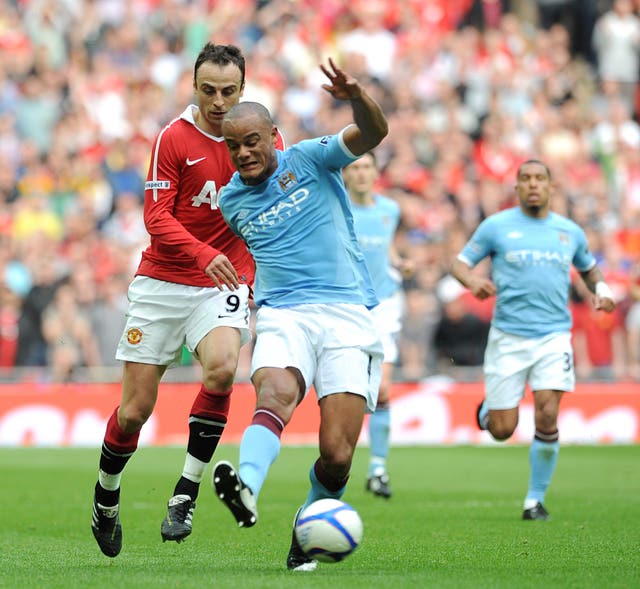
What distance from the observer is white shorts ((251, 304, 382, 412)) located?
7344 millimetres

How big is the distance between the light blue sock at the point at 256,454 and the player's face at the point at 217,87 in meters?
2.17

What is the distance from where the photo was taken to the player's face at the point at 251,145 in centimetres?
732

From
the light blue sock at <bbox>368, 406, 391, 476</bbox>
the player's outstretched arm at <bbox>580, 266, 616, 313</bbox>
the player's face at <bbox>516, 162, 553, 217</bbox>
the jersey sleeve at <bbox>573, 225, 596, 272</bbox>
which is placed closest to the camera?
the player's outstretched arm at <bbox>580, 266, 616, 313</bbox>

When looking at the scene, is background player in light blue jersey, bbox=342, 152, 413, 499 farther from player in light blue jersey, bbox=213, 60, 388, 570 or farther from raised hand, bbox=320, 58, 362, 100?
raised hand, bbox=320, 58, 362, 100

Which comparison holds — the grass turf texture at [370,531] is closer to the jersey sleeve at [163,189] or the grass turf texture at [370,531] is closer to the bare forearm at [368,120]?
the jersey sleeve at [163,189]

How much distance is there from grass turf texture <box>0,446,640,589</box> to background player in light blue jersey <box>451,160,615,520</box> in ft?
2.91

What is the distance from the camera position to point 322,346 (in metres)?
7.47

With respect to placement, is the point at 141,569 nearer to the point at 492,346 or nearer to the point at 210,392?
the point at 210,392

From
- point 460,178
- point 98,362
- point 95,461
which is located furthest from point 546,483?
point 460,178

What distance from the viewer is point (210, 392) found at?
27.1ft

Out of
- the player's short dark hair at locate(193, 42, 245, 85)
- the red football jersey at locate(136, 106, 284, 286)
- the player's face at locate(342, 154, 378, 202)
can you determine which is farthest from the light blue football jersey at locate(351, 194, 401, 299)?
the player's short dark hair at locate(193, 42, 245, 85)

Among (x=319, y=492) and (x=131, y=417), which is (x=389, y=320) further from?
(x=319, y=492)

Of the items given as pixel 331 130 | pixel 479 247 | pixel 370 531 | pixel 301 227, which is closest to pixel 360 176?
pixel 479 247

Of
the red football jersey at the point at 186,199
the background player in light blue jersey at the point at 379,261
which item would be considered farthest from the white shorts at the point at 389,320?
the red football jersey at the point at 186,199
